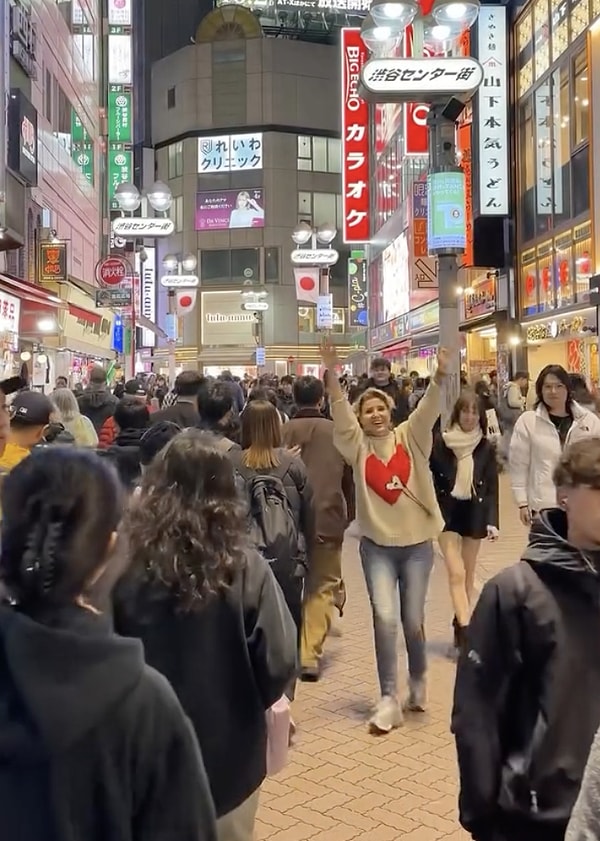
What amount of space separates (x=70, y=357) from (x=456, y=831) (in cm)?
2128

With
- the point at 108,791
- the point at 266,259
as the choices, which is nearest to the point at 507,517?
the point at 108,791

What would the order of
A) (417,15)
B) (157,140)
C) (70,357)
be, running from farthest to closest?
(157,140) < (70,357) < (417,15)

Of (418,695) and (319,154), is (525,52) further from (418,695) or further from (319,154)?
(319,154)

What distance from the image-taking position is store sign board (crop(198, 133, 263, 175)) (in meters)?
53.2

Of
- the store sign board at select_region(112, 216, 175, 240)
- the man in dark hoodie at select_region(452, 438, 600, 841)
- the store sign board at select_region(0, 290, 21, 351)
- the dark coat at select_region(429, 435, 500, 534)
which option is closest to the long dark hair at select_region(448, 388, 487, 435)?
the dark coat at select_region(429, 435, 500, 534)

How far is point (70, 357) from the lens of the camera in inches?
949

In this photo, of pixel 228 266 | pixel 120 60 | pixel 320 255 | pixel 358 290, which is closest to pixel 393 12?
pixel 320 255

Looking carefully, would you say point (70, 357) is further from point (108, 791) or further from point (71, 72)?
point (108, 791)

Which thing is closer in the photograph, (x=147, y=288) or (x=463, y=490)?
(x=463, y=490)

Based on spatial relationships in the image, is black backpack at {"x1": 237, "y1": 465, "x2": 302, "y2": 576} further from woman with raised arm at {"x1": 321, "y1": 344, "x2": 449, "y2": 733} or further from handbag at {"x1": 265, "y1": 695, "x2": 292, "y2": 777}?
handbag at {"x1": 265, "y1": 695, "x2": 292, "y2": 777}

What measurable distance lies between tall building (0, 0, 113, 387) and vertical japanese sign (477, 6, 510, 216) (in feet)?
36.9

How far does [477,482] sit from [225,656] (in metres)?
4.55

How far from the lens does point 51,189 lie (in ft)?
82.2

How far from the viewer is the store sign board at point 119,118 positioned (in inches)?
1502
